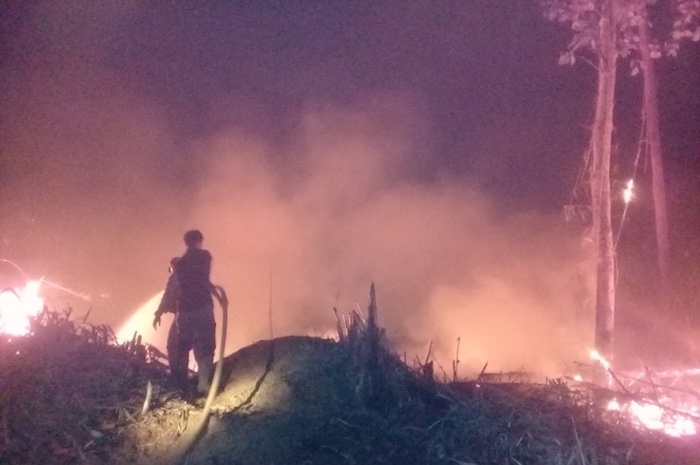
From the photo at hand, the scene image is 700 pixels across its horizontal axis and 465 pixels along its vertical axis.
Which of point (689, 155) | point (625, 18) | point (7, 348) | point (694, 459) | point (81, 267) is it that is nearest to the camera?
point (694, 459)

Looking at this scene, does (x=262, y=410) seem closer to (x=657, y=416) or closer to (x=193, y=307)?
(x=193, y=307)

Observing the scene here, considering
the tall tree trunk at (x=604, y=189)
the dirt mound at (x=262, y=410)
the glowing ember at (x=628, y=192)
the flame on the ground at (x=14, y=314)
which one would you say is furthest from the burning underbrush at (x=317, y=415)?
the glowing ember at (x=628, y=192)

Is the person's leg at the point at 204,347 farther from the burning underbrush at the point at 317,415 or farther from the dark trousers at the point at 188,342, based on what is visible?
the burning underbrush at the point at 317,415

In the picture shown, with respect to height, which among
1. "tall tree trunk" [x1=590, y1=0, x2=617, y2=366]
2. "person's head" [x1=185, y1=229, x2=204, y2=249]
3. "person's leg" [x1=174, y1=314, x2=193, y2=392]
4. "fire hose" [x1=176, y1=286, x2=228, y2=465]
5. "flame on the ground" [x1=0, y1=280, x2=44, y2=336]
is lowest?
"fire hose" [x1=176, y1=286, x2=228, y2=465]

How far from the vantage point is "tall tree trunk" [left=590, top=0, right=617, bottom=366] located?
12781mm

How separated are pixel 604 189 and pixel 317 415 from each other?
7.77 metres

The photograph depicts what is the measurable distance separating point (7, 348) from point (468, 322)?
10689mm

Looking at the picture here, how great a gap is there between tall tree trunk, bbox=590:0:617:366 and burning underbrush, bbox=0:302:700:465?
4797mm

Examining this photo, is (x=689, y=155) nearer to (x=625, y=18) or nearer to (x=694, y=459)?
(x=625, y=18)

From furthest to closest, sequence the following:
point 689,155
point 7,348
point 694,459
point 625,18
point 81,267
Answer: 1. point 81,267
2. point 689,155
3. point 625,18
4. point 7,348
5. point 694,459

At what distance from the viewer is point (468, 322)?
16750 mm

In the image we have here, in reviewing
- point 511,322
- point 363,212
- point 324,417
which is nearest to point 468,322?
point 511,322

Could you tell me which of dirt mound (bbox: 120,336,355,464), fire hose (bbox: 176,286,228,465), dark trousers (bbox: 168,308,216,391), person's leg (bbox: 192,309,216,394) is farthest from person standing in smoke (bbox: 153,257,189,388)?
dirt mound (bbox: 120,336,355,464)

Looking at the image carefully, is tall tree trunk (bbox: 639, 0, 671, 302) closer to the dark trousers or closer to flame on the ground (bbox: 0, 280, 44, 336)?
the dark trousers
